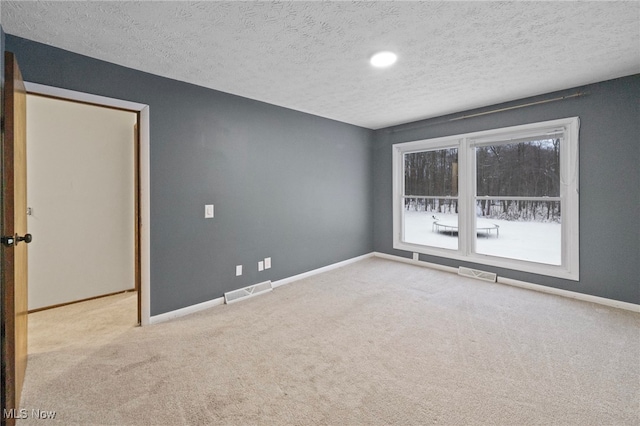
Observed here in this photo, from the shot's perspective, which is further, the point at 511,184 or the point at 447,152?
the point at 447,152

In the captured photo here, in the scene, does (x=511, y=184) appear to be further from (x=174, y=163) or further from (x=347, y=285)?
(x=174, y=163)

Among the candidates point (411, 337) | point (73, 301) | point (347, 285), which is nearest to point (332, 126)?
point (347, 285)

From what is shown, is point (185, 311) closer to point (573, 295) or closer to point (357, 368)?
point (357, 368)

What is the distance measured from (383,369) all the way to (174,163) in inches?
106

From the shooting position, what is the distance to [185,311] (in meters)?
3.08

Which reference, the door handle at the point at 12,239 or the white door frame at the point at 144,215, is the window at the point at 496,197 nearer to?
the white door frame at the point at 144,215

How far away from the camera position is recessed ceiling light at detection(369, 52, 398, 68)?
8.15 feet

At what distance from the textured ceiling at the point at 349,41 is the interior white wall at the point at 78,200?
128 centimetres

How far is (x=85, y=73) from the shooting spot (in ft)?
8.09

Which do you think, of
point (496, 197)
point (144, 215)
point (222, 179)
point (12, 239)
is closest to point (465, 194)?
point (496, 197)

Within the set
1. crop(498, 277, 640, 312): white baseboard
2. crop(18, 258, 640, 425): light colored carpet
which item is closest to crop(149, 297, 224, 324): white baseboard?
crop(18, 258, 640, 425): light colored carpet

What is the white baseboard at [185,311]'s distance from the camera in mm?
2878

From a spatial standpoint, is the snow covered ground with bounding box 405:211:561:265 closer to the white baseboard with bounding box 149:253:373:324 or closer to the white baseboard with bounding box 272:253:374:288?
the white baseboard with bounding box 272:253:374:288

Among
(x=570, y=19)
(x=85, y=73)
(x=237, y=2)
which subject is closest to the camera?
(x=237, y=2)
